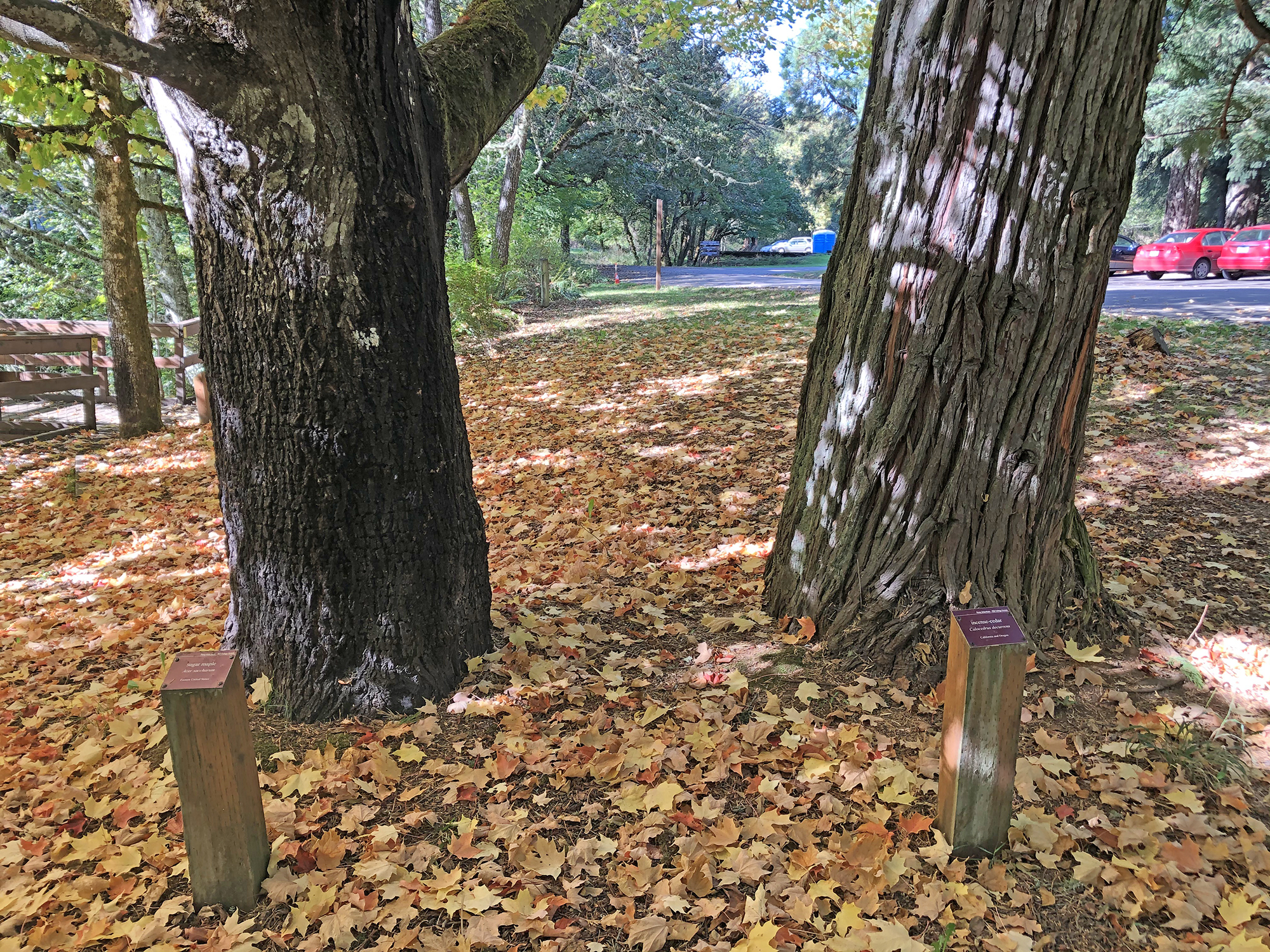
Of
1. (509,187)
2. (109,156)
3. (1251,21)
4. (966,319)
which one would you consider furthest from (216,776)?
(509,187)

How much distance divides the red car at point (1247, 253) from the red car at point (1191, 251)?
0.60 meters

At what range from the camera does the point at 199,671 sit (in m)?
2.21

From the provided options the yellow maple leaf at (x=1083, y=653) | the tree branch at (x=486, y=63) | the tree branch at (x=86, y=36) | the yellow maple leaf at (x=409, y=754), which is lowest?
the yellow maple leaf at (x=409, y=754)

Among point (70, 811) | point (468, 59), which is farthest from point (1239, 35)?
point (70, 811)

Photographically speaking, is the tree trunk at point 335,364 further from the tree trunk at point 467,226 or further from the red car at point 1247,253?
the red car at point 1247,253

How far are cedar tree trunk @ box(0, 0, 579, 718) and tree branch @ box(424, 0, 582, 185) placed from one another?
0.02 m

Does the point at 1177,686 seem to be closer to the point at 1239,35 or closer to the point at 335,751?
the point at 335,751

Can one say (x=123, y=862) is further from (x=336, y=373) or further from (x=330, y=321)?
(x=330, y=321)

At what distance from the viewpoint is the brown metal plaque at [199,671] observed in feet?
7.06

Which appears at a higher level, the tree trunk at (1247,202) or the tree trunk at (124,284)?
the tree trunk at (1247,202)

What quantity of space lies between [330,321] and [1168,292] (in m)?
14.7

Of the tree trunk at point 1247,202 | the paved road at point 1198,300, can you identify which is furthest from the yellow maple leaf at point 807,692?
the tree trunk at point 1247,202

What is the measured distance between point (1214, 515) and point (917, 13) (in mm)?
3573

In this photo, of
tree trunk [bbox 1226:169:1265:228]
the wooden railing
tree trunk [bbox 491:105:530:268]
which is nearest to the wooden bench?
the wooden railing
